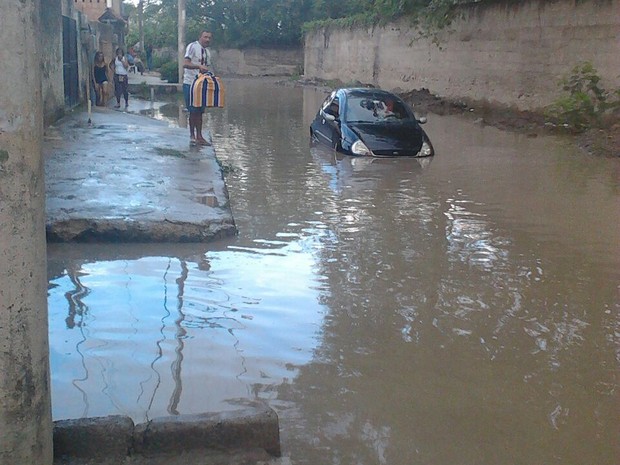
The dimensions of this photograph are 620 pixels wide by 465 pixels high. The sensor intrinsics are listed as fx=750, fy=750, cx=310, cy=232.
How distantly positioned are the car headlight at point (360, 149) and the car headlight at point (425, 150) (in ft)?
2.95

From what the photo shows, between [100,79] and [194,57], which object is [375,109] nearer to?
[194,57]

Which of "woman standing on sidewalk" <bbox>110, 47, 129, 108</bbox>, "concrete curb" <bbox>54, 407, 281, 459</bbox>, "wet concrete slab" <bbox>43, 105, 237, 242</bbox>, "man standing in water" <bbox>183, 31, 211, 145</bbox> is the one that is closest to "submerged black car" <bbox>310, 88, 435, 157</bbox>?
"man standing in water" <bbox>183, 31, 211, 145</bbox>

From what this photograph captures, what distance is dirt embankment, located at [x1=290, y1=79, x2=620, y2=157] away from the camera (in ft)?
45.8

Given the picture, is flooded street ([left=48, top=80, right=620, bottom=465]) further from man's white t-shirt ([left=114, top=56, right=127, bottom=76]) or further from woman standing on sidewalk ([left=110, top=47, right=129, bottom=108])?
woman standing on sidewalk ([left=110, top=47, right=129, bottom=108])

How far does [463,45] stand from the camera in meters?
23.9

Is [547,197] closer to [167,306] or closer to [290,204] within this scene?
[290,204]

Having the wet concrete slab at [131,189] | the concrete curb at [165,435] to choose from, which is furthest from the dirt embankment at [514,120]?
the concrete curb at [165,435]

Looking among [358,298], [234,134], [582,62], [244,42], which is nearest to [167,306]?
[358,298]

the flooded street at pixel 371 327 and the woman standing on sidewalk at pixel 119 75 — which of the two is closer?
the flooded street at pixel 371 327

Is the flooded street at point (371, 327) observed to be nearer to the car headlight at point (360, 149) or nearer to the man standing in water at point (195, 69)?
the man standing in water at point (195, 69)

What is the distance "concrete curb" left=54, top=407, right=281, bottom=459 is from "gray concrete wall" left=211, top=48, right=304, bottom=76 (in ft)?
167

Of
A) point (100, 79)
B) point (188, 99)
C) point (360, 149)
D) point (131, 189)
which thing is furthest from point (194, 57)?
point (100, 79)

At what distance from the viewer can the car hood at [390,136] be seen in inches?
502

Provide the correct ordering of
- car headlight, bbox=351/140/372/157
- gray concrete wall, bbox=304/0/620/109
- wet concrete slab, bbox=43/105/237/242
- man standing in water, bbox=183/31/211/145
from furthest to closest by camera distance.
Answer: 1. gray concrete wall, bbox=304/0/620/109
2. car headlight, bbox=351/140/372/157
3. man standing in water, bbox=183/31/211/145
4. wet concrete slab, bbox=43/105/237/242
